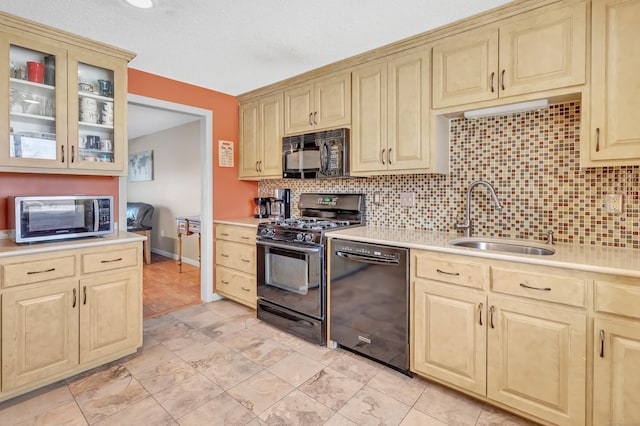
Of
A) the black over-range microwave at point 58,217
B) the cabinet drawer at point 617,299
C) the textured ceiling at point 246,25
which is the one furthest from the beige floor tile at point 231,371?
the textured ceiling at point 246,25

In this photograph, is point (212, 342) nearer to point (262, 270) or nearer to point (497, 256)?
point (262, 270)

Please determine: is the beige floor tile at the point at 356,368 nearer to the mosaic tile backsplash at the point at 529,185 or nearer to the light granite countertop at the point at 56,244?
the mosaic tile backsplash at the point at 529,185

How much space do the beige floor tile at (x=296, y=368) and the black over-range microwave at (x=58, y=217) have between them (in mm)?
1576

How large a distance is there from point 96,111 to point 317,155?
1.75 metres

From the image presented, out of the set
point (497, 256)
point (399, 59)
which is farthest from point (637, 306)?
point (399, 59)

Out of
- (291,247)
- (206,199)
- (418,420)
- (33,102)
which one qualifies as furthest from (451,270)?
(33,102)

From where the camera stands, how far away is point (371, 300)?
2.27 meters

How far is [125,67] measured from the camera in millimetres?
2539

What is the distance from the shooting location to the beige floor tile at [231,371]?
2094mm

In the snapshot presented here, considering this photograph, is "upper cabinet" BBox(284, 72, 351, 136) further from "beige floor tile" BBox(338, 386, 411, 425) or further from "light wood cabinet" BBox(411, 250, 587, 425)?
"beige floor tile" BBox(338, 386, 411, 425)

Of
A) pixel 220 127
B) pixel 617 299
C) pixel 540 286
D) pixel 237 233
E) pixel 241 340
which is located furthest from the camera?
pixel 220 127

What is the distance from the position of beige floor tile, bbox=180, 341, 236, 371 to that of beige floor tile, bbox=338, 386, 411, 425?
1.01 meters

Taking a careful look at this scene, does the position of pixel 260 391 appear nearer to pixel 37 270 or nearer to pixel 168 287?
pixel 37 270

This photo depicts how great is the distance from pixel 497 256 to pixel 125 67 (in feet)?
9.63
